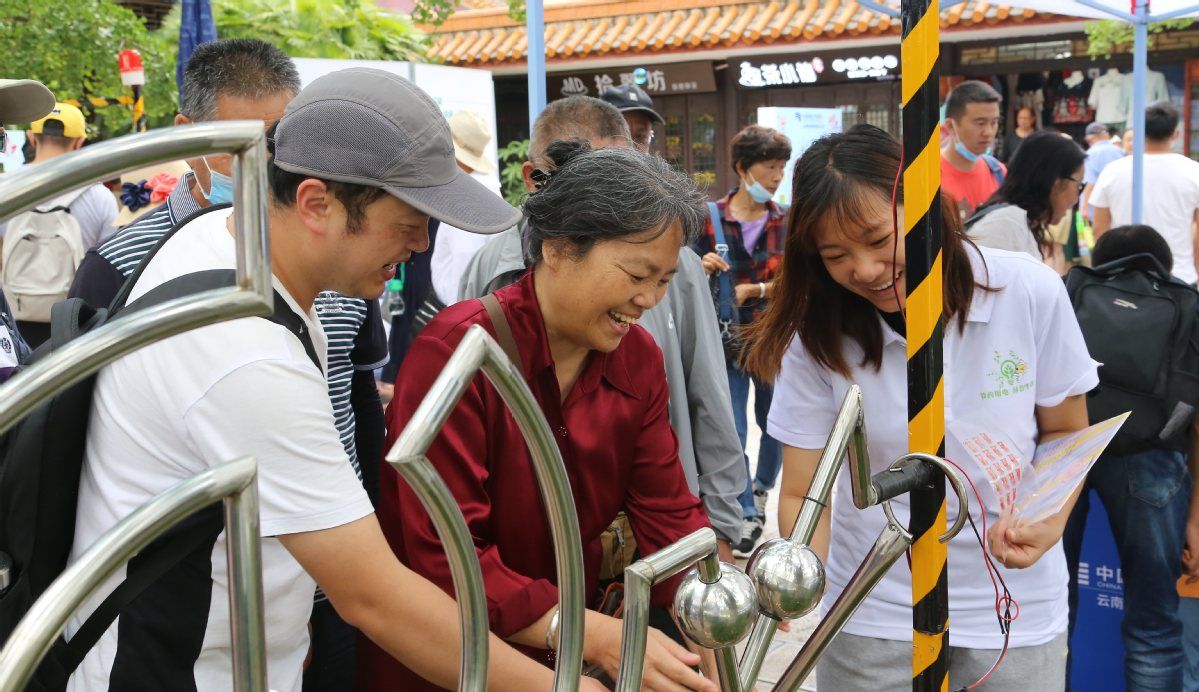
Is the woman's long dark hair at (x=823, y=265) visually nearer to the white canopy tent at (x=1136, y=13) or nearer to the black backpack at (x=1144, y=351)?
the black backpack at (x=1144, y=351)

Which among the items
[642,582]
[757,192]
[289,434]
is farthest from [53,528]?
[757,192]

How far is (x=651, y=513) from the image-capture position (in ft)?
5.45

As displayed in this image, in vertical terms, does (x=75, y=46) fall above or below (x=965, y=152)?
above

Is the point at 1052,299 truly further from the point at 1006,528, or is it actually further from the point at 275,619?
the point at 275,619

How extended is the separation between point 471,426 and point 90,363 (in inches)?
30.8

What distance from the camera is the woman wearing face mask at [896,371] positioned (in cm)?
171

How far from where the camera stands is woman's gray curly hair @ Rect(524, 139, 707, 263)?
1.53 m

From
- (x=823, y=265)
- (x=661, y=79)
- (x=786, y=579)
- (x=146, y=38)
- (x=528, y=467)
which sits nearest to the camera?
(x=786, y=579)

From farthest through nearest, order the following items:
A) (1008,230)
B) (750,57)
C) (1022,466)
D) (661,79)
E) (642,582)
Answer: (661,79), (750,57), (1008,230), (1022,466), (642,582)

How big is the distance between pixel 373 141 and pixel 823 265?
87 centimetres

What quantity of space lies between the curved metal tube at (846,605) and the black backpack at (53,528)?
0.61 meters

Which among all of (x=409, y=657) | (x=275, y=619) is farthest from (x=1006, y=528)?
(x=275, y=619)

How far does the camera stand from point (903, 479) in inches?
48.7

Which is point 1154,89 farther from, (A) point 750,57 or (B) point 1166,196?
(B) point 1166,196
